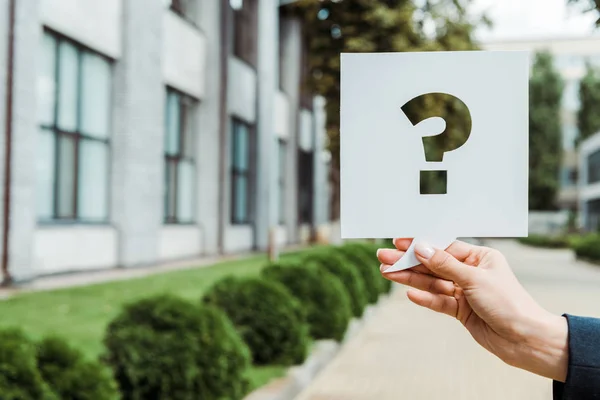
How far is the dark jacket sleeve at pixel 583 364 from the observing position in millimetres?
1920

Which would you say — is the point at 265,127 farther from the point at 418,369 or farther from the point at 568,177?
the point at 568,177

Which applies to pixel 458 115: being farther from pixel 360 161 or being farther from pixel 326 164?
pixel 360 161

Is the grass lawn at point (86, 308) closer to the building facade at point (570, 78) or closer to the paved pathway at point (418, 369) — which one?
the paved pathway at point (418, 369)

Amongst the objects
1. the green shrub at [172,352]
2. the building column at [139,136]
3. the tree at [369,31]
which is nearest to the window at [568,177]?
the tree at [369,31]

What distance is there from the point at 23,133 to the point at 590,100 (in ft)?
229

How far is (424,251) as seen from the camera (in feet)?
6.33

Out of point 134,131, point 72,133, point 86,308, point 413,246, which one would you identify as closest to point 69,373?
point 413,246

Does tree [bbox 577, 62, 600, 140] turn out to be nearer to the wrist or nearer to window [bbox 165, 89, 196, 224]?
window [bbox 165, 89, 196, 224]

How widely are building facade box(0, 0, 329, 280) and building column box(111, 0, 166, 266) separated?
0.03m

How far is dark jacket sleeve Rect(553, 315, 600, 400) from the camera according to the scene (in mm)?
1920

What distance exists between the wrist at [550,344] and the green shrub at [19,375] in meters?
2.59

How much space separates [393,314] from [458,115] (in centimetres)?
1391

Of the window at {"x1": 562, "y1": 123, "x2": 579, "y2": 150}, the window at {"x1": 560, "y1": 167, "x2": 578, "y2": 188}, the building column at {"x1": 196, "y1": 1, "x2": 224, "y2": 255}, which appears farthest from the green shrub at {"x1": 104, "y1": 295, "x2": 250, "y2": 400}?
the window at {"x1": 560, "y1": 167, "x2": 578, "y2": 188}

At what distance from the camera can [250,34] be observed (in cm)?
2988
